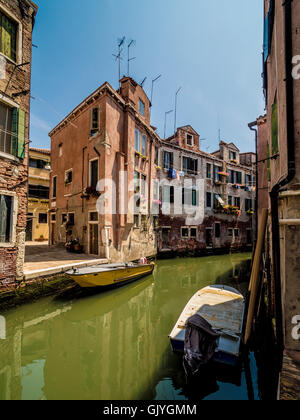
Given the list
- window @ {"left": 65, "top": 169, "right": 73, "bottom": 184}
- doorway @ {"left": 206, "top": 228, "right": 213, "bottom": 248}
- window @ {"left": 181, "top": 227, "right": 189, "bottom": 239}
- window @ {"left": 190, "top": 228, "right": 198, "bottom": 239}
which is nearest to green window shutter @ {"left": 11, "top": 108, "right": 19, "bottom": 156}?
window @ {"left": 65, "top": 169, "right": 73, "bottom": 184}

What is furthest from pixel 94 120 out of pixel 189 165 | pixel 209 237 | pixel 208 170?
pixel 209 237

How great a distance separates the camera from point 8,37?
7.45 meters

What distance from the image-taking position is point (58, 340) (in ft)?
18.3

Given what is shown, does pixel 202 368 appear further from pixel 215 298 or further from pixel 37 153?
pixel 37 153

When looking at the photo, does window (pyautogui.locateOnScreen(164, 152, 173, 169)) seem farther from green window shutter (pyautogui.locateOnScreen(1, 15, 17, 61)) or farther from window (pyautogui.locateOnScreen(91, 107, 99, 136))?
green window shutter (pyautogui.locateOnScreen(1, 15, 17, 61))

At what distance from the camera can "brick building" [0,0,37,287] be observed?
7.14 m

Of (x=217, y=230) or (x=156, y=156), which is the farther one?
(x=217, y=230)

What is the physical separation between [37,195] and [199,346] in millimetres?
22909

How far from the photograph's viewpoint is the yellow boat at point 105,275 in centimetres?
824

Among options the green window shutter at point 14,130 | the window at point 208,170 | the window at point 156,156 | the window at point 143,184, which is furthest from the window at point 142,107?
the green window shutter at point 14,130

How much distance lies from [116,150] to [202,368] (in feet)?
39.3

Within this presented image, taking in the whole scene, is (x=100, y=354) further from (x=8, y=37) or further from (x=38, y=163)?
(x=38, y=163)

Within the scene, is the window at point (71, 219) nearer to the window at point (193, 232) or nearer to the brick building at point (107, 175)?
the brick building at point (107, 175)

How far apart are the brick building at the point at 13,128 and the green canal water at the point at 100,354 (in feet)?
7.19
